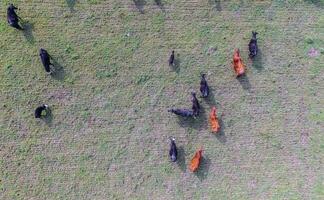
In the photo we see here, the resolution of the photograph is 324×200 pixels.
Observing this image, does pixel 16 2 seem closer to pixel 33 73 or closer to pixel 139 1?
pixel 33 73

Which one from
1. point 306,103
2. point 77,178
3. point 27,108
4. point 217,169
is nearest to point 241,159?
point 217,169

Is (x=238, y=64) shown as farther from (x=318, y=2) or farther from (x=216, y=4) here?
(x=318, y=2)

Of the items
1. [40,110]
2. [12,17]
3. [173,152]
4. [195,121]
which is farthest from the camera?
[195,121]

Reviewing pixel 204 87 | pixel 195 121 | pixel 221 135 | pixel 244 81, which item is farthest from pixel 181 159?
pixel 244 81

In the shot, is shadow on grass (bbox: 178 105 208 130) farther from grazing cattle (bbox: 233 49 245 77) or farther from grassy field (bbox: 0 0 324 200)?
grazing cattle (bbox: 233 49 245 77)

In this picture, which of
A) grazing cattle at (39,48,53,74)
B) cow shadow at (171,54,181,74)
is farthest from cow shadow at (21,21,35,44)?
cow shadow at (171,54,181,74)

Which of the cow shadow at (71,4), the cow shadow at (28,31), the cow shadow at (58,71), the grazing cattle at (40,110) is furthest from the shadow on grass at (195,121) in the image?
the cow shadow at (28,31)

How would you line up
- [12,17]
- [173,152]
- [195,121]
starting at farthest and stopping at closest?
[195,121] → [173,152] → [12,17]
